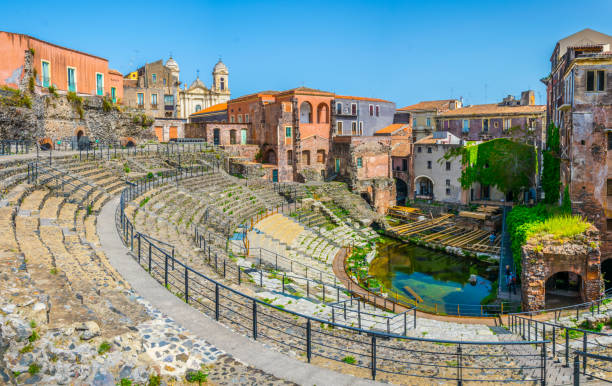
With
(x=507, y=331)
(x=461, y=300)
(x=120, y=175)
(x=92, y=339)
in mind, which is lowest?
(x=461, y=300)

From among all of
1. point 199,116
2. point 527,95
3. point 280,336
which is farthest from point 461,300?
point 199,116

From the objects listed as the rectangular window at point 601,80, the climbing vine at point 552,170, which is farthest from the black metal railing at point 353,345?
the climbing vine at point 552,170

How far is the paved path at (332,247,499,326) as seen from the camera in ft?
63.4

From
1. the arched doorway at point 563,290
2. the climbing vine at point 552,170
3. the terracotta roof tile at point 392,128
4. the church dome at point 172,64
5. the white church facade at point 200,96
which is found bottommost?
the arched doorway at point 563,290

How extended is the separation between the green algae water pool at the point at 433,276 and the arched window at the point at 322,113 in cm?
1758

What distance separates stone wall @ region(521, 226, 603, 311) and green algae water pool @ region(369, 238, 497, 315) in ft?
10.4

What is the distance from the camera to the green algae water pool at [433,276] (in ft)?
82.5

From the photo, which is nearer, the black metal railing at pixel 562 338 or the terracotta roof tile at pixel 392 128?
the black metal railing at pixel 562 338

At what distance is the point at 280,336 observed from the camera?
1114cm

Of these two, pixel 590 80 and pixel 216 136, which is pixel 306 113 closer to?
pixel 216 136

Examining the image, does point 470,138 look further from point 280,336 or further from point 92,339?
point 92,339

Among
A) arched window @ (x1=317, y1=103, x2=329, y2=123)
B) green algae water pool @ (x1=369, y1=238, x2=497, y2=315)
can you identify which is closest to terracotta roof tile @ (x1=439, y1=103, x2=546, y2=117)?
arched window @ (x1=317, y1=103, x2=329, y2=123)

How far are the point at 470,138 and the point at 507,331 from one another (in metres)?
42.7

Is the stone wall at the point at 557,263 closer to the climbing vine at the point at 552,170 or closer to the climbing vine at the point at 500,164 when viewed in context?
the climbing vine at the point at 552,170
